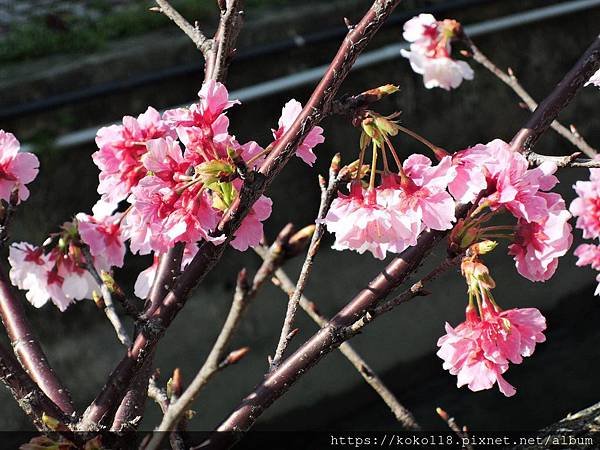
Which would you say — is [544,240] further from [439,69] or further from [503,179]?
[439,69]

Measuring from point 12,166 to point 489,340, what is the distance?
2.01 ft

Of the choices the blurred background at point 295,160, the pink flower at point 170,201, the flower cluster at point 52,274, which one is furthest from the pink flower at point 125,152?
the blurred background at point 295,160

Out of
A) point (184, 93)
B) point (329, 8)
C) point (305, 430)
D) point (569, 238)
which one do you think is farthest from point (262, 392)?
point (329, 8)

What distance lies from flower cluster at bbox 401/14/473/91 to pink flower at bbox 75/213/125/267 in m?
0.78

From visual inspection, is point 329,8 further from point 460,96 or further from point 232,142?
point 232,142

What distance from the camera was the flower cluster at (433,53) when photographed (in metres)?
1.66

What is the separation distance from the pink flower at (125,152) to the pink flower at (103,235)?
17 cm

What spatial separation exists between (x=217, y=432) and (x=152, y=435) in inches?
6.0

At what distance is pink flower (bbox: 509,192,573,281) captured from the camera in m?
0.88

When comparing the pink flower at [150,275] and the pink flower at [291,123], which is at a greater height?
the pink flower at [291,123]

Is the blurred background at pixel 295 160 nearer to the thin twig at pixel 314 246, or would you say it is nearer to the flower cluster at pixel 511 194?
the thin twig at pixel 314 246

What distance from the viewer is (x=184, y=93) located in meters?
2.91

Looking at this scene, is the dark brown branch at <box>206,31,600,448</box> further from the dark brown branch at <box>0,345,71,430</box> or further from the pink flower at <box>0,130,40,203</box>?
the pink flower at <box>0,130,40,203</box>

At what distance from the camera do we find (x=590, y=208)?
4.52 ft
